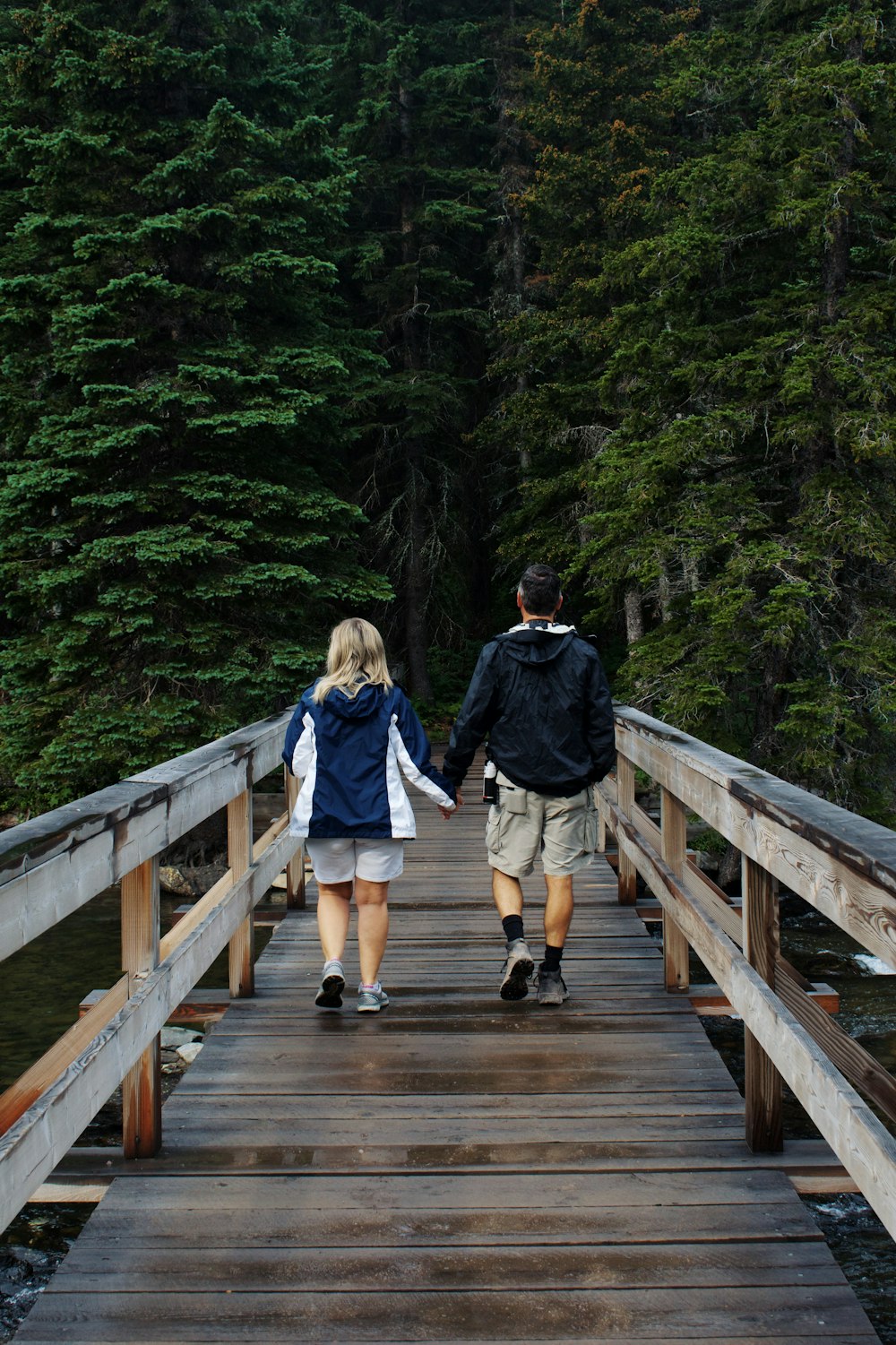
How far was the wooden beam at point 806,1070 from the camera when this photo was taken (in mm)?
2318

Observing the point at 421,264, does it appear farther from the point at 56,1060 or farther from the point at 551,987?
the point at 56,1060

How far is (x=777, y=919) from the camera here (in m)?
3.45

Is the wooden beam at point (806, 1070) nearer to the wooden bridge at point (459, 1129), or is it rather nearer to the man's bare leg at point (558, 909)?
the wooden bridge at point (459, 1129)

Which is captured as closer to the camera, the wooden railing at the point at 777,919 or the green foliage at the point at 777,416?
the wooden railing at the point at 777,919

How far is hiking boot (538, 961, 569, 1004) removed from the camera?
16.3ft

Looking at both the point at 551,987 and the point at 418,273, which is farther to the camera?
the point at 418,273

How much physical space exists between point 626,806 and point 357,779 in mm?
2418

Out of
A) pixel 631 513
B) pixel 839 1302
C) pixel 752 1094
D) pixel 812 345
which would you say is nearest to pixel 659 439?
pixel 631 513

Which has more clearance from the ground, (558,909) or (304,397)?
(304,397)

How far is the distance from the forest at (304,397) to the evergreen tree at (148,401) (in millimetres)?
52

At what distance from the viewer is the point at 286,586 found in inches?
564

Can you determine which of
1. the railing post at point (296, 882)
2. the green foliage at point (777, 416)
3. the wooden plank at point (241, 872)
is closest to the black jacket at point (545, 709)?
the wooden plank at point (241, 872)

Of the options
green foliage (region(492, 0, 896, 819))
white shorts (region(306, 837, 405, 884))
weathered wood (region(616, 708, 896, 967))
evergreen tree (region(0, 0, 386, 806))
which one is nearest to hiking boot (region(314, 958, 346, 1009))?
white shorts (region(306, 837, 405, 884))

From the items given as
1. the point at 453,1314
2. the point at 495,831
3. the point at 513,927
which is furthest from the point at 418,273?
the point at 453,1314
